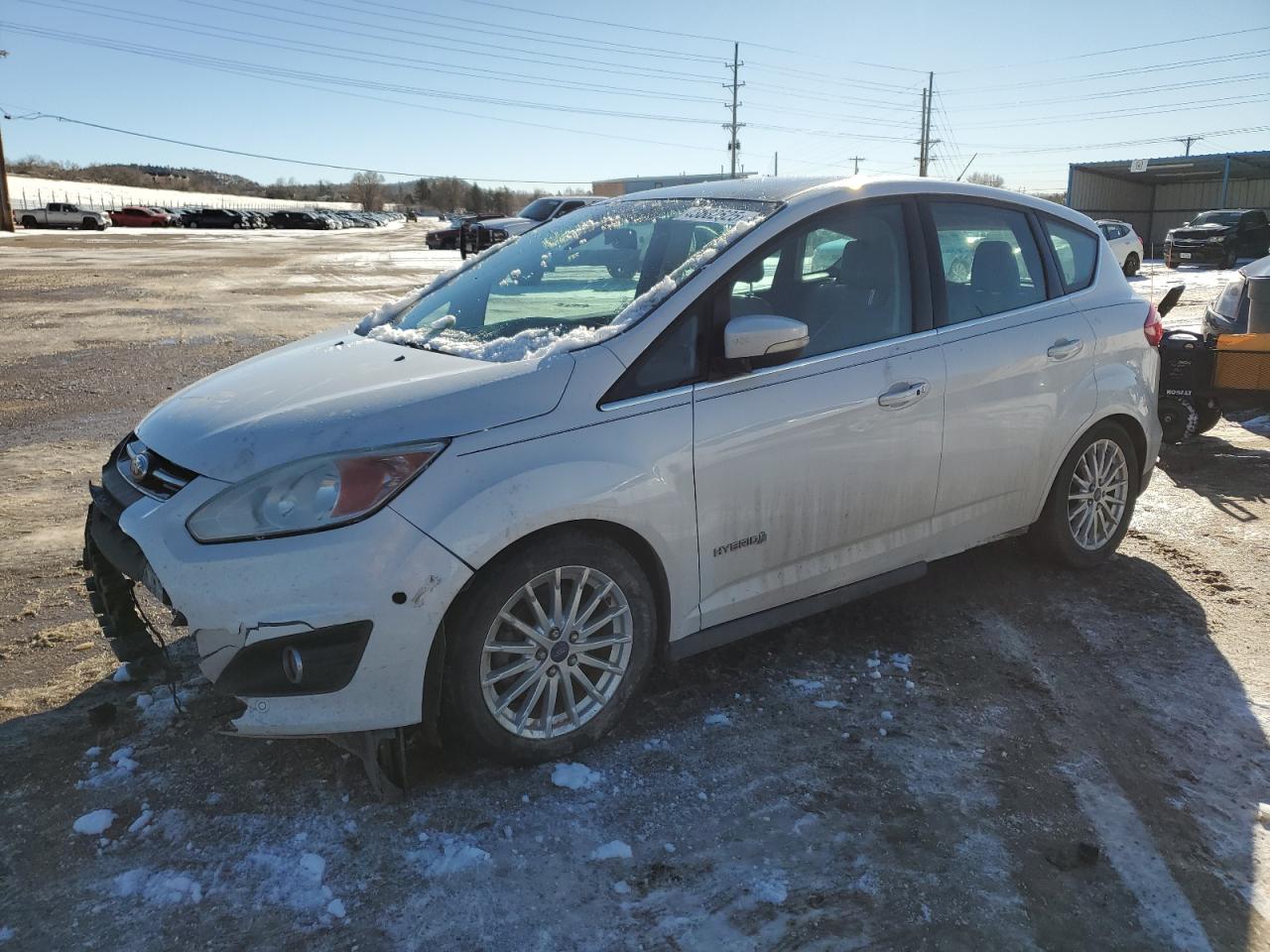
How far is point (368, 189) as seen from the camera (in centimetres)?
13562

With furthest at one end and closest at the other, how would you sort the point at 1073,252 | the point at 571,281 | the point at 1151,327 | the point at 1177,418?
the point at 1177,418 → the point at 1151,327 → the point at 1073,252 → the point at 571,281

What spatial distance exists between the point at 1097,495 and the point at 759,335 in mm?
2441

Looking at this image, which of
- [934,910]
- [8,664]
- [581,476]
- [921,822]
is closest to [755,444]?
[581,476]

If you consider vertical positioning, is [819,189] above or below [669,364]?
above

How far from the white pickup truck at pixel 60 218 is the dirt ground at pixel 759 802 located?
62957 mm

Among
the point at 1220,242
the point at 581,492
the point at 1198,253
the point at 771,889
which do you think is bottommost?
the point at 771,889

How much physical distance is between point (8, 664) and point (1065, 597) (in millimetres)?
4527

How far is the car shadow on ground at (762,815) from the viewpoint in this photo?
2471mm

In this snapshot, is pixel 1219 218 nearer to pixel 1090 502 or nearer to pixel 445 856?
pixel 1090 502

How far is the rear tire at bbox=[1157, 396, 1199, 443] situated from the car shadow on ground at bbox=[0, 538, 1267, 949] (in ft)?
11.8

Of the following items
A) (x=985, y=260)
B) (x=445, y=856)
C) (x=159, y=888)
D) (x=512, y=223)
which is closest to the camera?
(x=159, y=888)

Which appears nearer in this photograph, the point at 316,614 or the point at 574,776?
the point at 316,614

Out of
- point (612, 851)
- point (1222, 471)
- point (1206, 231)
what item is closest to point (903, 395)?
point (612, 851)

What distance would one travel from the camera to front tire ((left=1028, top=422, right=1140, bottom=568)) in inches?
181
